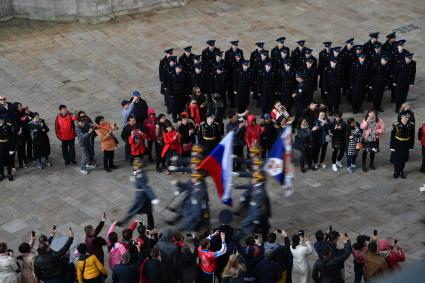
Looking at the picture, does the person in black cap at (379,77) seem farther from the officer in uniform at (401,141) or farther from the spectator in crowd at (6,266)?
the spectator in crowd at (6,266)

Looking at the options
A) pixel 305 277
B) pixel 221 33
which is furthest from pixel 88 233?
pixel 221 33

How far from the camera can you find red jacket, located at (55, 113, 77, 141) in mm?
16858

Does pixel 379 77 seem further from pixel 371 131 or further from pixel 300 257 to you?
pixel 300 257

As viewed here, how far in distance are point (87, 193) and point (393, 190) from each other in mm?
5996

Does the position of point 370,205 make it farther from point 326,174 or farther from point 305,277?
point 305,277

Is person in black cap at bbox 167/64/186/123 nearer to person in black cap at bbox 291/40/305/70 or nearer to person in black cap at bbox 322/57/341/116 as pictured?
person in black cap at bbox 291/40/305/70

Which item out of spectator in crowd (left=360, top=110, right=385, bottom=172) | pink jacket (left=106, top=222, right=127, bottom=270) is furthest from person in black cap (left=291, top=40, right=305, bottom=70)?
pink jacket (left=106, top=222, right=127, bottom=270)

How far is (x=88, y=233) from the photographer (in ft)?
41.4

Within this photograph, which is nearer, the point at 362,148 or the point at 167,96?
the point at 362,148

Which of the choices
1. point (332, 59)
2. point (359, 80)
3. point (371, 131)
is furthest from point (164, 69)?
point (371, 131)

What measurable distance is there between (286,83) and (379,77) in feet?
7.36

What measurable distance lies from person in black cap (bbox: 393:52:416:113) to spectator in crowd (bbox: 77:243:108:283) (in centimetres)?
1008

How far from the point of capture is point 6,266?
12.2m

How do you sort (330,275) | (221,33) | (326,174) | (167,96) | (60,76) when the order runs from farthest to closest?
(221,33) → (60,76) → (167,96) → (326,174) → (330,275)
